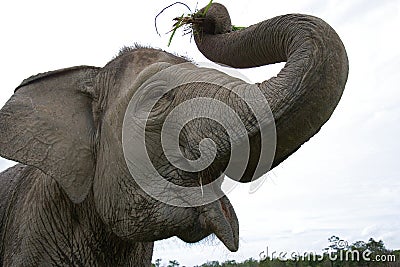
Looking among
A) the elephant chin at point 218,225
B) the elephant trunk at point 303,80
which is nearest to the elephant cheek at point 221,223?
the elephant chin at point 218,225

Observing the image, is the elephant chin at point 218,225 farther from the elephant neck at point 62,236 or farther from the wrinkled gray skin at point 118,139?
the elephant neck at point 62,236

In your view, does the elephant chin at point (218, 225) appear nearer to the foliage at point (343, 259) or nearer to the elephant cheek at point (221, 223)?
the elephant cheek at point (221, 223)

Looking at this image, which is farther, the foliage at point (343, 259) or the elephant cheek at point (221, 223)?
the foliage at point (343, 259)

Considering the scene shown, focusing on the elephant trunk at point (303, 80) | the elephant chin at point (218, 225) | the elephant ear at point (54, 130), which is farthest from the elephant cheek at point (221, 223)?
the elephant ear at point (54, 130)

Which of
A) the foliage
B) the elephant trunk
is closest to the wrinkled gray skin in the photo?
the elephant trunk

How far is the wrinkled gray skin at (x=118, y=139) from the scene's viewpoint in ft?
7.21

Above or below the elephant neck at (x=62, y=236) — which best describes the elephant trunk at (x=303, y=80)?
above

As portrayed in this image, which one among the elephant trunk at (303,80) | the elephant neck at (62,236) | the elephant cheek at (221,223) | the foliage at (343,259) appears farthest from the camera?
the foliage at (343,259)

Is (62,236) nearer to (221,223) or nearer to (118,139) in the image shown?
(118,139)

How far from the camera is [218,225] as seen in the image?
248 cm

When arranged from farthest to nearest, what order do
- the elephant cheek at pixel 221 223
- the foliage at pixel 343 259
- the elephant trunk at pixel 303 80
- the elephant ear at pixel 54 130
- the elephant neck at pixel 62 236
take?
the foliage at pixel 343 259
the elephant neck at pixel 62 236
the elephant ear at pixel 54 130
the elephant cheek at pixel 221 223
the elephant trunk at pixel 303 80

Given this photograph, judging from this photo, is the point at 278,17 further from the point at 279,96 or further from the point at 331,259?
the point at 331,259

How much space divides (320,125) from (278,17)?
47 cm

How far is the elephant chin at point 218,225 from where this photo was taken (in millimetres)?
2479
